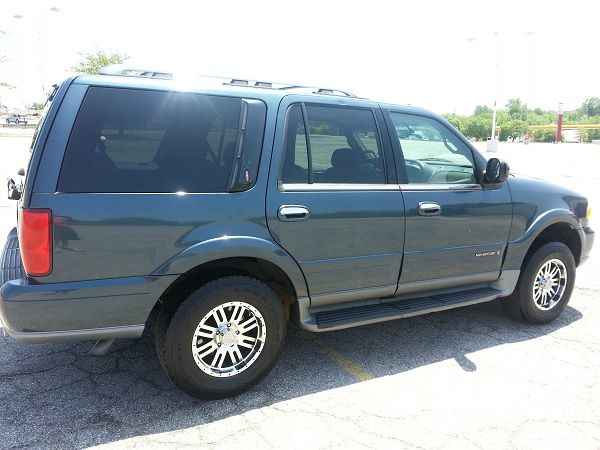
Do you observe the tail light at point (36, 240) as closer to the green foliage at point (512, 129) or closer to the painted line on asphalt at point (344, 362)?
the painted line on asphalt at point (344, 362)

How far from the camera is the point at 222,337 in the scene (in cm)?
301

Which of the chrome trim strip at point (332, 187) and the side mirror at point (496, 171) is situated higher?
the side mirror at point (496, 171)

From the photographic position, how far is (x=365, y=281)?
11.3 feet

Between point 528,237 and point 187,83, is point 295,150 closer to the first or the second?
point 187,83

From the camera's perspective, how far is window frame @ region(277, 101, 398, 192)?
3131mm

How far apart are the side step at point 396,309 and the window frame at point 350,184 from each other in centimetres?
87

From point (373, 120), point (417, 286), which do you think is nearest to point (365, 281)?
point (417, 286)

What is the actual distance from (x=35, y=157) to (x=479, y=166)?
3184 mm

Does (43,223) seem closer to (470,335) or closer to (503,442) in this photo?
(503,442)

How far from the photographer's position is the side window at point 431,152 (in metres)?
3.69

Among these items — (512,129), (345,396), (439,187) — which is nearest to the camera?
(345,396)

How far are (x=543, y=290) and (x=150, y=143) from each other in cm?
359

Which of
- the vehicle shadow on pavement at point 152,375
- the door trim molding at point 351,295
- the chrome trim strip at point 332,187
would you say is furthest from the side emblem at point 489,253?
the chrome trim strip at point 332,187

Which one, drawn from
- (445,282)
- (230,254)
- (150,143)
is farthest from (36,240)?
(445,282)
